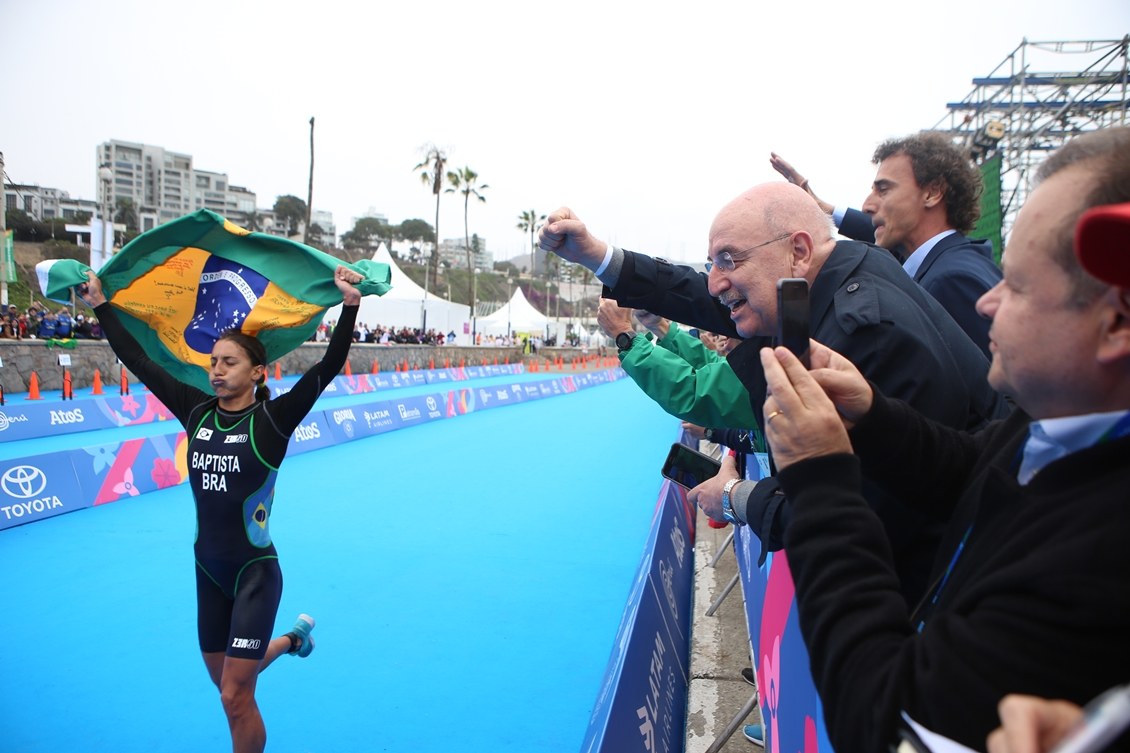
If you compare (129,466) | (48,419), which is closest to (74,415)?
(48,419)

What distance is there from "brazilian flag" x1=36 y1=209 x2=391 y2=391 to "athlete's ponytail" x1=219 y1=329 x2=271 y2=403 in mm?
114

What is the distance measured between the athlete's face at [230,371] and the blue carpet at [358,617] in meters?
1.79

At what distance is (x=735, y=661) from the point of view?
14.6ft

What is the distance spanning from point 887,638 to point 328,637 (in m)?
4.58

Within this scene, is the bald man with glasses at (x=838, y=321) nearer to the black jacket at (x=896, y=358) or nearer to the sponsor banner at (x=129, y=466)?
the black jacket at (x=896, y=358)

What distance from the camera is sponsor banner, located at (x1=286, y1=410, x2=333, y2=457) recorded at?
1140 centimetres

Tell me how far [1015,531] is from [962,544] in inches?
7.0

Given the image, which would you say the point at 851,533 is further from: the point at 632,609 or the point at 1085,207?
the point at 632,609

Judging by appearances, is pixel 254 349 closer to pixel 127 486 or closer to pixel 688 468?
pixel 688 468

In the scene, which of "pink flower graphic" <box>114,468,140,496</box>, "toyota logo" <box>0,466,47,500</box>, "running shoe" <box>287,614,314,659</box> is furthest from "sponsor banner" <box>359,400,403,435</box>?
"running shoe" <box>287,614,314,659</box>

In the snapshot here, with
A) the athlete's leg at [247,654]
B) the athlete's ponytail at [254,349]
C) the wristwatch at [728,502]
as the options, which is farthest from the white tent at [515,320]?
the wristwatch at [728,502]

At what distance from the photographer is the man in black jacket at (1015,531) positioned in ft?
2.81

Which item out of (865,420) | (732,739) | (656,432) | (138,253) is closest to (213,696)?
(138,253)

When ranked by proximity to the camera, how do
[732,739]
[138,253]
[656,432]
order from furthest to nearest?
1. [656,432]
2. [138,253]
3. [732,739]
